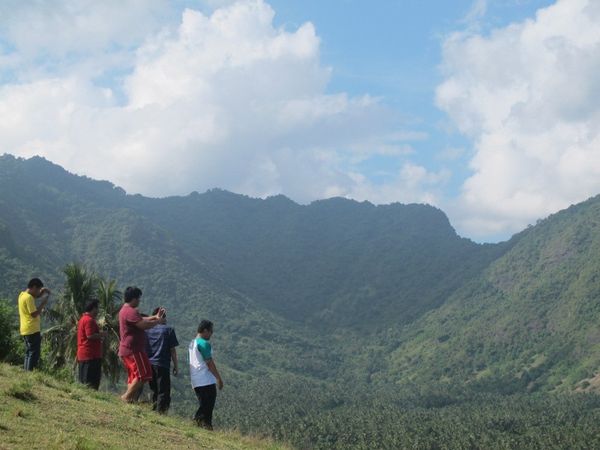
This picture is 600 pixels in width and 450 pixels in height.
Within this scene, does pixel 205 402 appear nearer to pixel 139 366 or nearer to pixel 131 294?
pixel 139 366

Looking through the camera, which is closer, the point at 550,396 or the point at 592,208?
the point at 550,396

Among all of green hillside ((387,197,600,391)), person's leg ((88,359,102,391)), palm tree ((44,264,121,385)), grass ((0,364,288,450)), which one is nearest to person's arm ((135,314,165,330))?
grass ((0,364,288,450))

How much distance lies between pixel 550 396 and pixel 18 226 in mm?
117916

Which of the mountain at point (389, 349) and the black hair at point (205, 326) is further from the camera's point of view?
the mountain at point (389, 349)

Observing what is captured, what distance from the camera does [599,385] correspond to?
113m

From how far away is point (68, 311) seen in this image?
24375 millimetres

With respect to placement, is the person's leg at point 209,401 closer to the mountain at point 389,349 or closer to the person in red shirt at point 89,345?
the person in red shirt at point 89,345

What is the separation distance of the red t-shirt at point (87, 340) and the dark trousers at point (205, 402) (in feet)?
6.56

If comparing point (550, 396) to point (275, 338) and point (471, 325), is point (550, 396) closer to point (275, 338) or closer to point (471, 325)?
point (471, 325)

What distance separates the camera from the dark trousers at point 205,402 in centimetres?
1000

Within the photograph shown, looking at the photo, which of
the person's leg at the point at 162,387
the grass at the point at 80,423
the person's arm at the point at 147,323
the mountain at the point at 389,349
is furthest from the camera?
the mountain at the point at 389,349

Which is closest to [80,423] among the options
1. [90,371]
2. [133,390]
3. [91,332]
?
[133,390]

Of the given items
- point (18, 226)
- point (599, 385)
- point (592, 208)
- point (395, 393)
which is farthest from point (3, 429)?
point (592, 208)

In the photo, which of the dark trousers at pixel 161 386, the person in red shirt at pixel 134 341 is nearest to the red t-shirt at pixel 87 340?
the person in red shirt at pixel 134 341
